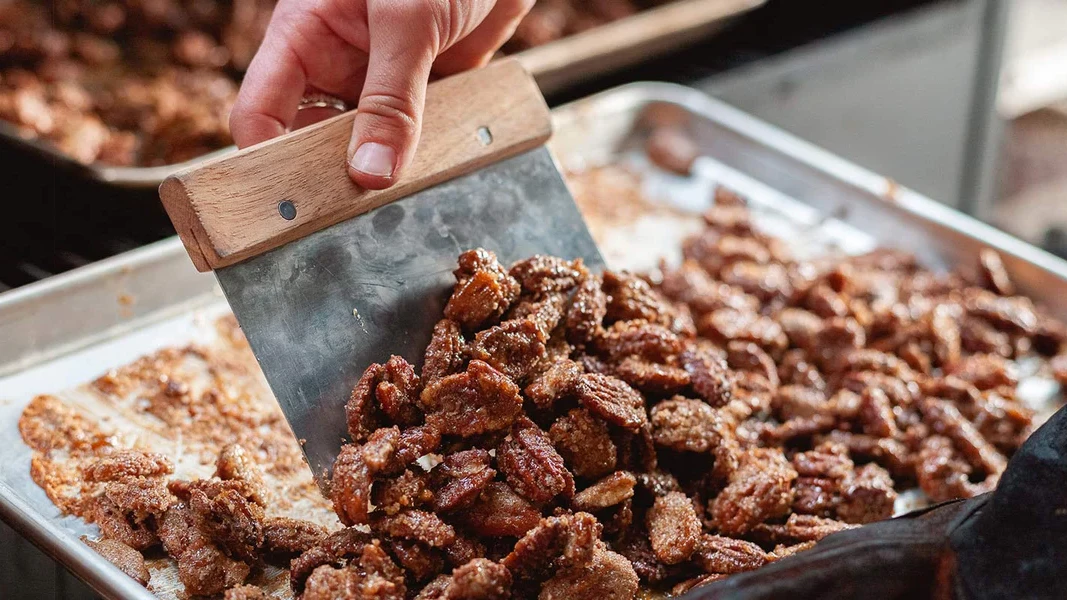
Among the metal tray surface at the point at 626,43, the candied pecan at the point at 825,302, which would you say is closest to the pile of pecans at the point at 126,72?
the metal tray surface at the point at 626,43

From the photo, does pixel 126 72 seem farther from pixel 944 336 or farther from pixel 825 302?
pixel 944 336

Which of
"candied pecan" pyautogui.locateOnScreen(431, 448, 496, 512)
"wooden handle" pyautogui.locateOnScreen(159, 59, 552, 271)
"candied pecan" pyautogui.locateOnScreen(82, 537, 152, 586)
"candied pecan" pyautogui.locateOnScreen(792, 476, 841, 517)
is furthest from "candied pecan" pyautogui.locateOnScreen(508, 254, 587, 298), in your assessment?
"candied pecan" pyautogui.locateOnScreen(82, 537, 152, 586)

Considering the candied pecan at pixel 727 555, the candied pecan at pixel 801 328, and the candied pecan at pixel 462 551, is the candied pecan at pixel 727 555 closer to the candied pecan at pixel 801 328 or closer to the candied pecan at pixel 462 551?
the candied pecan at pixel 462 551

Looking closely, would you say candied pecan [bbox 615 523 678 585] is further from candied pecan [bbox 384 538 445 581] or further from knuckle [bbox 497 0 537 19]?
knuckle [bbox 497 0 537 19]

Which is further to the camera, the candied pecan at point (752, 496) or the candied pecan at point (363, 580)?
the candied pecan at point (752, 496)

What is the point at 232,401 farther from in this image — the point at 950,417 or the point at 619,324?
the point at 950,417

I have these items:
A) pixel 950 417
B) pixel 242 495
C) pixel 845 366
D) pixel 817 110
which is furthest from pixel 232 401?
pixel 817 110
